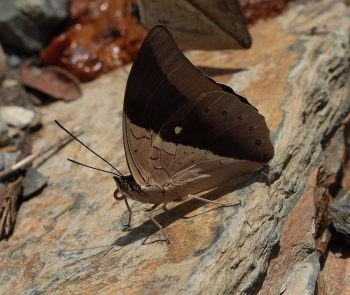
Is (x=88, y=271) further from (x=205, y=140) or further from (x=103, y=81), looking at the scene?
(x=103, y=81)

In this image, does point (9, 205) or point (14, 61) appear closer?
point (9, 205)

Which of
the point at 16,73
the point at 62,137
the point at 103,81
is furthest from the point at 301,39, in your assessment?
the point at 16,73

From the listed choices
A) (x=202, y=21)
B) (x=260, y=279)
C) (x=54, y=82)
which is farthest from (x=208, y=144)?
(x=54, y=82)

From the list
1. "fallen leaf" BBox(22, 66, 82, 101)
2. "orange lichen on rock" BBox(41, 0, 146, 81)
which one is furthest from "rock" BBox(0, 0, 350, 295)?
"orange lichen on rock" BBox(41, 0, 146, 81)

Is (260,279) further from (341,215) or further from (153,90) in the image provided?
(153,90)

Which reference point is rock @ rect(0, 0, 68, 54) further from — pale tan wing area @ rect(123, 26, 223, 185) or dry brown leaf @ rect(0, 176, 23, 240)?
pale tan wing area @ rect(123, 26, 223, 185)
